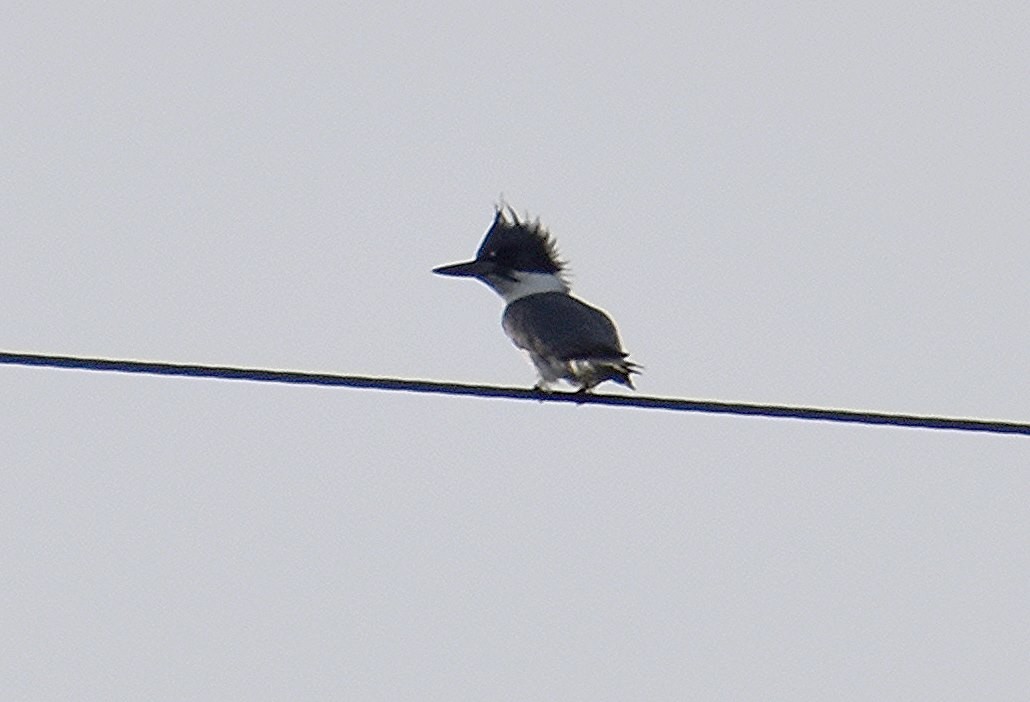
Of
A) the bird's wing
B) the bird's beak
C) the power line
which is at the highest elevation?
the bird's beak

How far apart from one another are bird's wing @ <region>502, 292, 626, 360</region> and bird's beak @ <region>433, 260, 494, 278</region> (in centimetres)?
78

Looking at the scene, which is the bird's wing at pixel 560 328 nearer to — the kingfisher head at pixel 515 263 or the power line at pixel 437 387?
the kingfisher head at pixel 515 263

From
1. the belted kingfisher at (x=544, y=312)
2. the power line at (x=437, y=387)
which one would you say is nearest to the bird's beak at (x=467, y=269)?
the belted kingfisher at (x=544, y=312)

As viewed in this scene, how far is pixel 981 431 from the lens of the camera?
5.47 metres

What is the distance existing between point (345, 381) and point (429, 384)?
23 centimetres

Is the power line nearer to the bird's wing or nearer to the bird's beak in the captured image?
the bird's wing

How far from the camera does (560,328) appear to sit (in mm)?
8867

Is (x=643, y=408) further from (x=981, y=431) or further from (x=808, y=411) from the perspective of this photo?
(x=981, y=431)

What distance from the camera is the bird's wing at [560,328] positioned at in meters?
8.48

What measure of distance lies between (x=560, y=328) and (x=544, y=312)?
38cm

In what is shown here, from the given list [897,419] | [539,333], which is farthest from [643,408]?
[539,333]

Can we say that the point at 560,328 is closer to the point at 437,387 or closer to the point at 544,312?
the point at 544,312

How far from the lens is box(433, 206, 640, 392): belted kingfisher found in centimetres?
841

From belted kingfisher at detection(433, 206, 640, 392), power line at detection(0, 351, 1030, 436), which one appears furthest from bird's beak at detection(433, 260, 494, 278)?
power line at detection(0, 351, 1030, 436)
